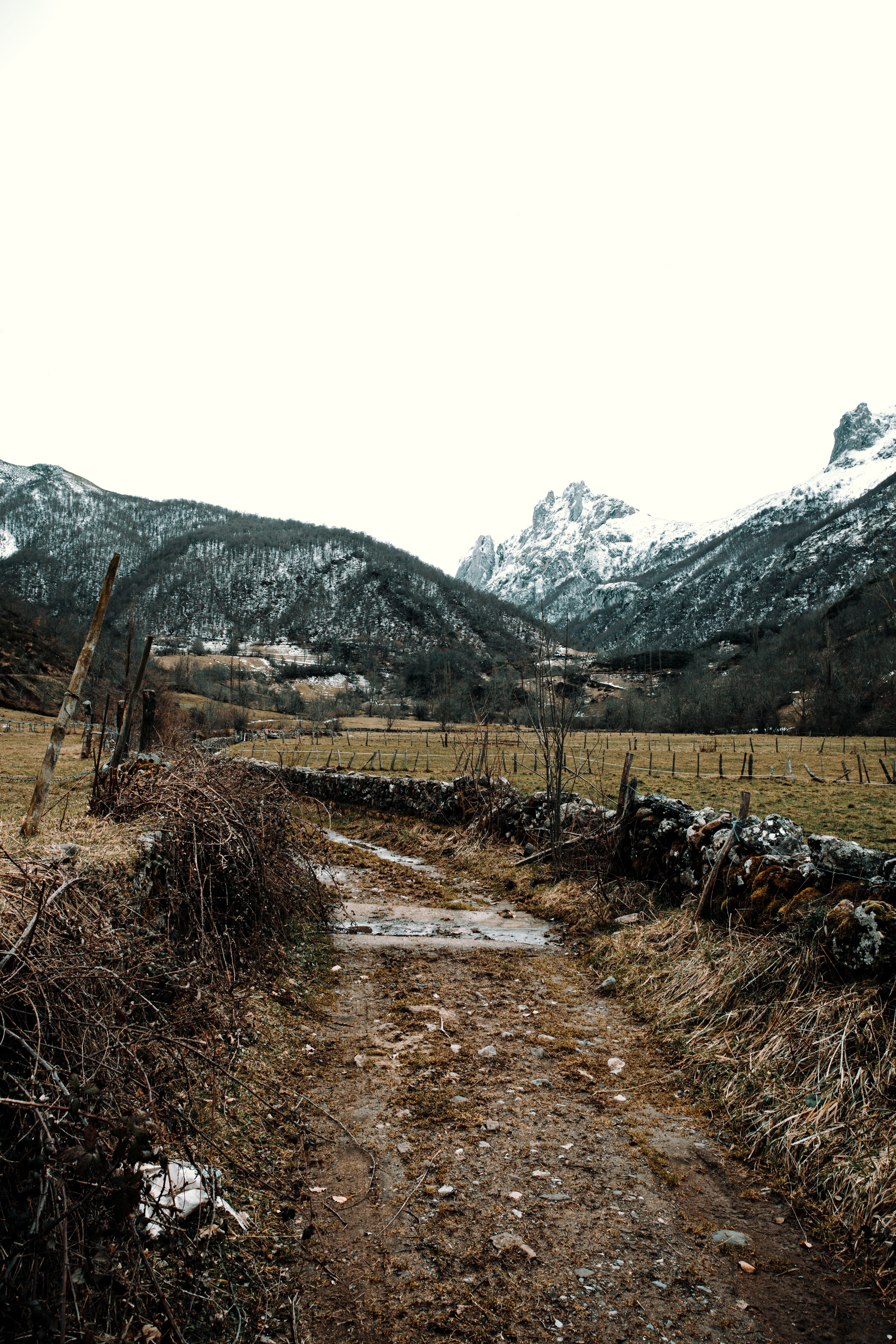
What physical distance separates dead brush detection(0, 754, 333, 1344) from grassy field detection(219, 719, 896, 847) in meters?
9.58

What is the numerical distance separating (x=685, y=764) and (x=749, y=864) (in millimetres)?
29523

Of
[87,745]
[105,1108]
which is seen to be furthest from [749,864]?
[87,745]

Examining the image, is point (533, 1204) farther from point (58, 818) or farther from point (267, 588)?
point (267, 588)

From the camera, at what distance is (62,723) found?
244 inches

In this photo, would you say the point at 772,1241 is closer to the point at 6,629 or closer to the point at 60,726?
the point at 60,726

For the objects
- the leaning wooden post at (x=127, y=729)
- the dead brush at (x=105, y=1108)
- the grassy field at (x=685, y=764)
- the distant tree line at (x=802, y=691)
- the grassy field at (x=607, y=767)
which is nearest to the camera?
the dead brush at (x=105, y=1108)

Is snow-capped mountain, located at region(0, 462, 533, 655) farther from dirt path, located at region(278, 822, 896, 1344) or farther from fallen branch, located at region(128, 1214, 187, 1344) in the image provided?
fallen branch, located at region(128, 1214, 187, 1344)

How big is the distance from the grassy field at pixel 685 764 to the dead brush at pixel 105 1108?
377 inches

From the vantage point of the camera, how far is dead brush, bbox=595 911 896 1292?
3637 mm

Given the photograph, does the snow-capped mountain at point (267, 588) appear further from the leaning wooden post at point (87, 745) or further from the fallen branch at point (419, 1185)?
the fallen branch at point (419, 1185)

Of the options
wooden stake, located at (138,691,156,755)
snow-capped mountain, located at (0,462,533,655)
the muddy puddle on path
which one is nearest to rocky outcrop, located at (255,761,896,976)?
the muddy puddle on path

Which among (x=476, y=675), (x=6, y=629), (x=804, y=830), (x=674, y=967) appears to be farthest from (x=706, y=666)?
(x=674, y=967)

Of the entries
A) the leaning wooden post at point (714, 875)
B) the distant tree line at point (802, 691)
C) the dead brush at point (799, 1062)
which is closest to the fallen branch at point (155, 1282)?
the dead brush at point (799, 1062)

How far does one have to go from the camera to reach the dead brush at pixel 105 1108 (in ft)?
6.81
